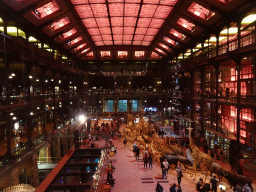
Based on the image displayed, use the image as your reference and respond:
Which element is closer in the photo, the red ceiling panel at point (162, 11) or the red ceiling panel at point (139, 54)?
the red ceiling panel at point (162, 11)

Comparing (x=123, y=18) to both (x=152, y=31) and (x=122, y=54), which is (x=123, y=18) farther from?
(x=122, y=54)

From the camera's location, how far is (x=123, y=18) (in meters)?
26.2

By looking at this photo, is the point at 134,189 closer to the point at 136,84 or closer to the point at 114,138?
the point at 114,138

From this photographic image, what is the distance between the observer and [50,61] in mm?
21125

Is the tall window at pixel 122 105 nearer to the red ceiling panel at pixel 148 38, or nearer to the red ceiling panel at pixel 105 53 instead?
the red ceiling panel at pixel 105 53

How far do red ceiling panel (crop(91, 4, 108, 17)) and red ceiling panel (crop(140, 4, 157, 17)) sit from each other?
467cm

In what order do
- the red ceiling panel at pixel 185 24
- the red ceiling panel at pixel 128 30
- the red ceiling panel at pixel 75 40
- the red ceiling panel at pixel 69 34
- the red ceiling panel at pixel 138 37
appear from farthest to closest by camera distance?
the red ceiling panel at pixel 138 37 < the red ceiling panel at pixel 75 40 < the red ceiling panel at pixel 128 30 < the red ceiling panel at pixel 69 34 < the red ceiling panel at pixel 185 24

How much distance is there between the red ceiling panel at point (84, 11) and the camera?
885 inches

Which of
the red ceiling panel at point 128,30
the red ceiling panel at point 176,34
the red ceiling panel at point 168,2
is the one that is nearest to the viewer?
the red ceiling panel at point 168,2

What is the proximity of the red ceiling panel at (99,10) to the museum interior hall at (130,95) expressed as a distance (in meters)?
0.13

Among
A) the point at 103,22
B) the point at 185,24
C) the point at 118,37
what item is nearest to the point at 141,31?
the point at 118,37

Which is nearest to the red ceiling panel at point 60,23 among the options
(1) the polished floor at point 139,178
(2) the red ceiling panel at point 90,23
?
(2) the red ceiling panel at point 90,23

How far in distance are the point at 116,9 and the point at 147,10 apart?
12.9 ft

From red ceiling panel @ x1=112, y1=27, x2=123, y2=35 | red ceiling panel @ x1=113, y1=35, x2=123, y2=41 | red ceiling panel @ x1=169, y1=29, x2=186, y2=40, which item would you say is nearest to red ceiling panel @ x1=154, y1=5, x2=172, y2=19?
red ceiling panel @ x1=169, y1=29, x2=186, y2=40
